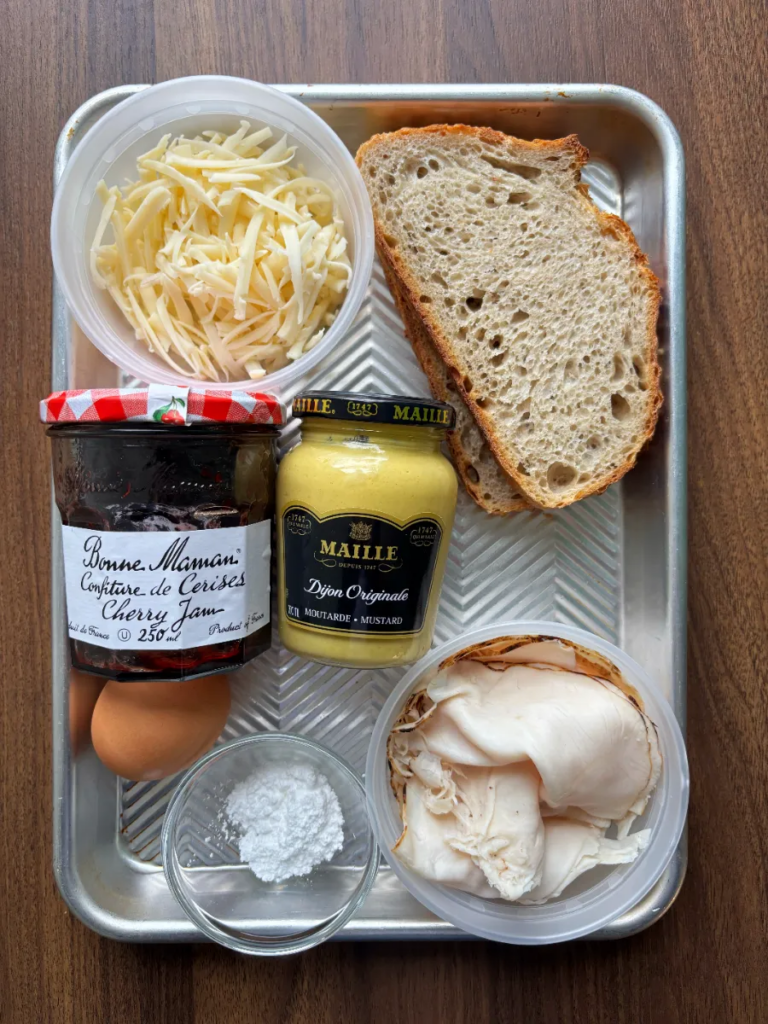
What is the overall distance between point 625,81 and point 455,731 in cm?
94

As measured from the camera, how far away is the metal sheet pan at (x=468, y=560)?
932 mm

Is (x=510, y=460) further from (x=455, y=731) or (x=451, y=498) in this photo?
(x=455, y=731)

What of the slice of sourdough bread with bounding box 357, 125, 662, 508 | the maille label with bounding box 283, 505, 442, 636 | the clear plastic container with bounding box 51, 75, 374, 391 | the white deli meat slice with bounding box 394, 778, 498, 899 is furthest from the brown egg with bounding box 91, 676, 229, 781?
the slice of sourdough bread with bounding box 357, 125, 662, 508

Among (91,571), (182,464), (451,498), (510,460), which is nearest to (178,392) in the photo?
(182,464)

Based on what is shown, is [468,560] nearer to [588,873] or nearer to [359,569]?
[359,569]

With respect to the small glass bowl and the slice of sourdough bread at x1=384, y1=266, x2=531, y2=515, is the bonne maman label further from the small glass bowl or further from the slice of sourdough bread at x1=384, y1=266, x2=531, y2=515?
the slice of sourdough bread at x1=384, y1=266, x2=531, y2=515

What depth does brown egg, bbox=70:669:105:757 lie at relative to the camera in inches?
36.4

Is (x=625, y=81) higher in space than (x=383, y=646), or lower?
higher

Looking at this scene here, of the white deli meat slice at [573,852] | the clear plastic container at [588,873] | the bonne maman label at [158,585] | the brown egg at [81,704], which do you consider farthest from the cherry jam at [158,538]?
the white deli meat slice at [573,852]

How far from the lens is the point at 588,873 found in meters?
0.90

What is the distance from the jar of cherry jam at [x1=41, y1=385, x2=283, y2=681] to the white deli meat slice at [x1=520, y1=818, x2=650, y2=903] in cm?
47

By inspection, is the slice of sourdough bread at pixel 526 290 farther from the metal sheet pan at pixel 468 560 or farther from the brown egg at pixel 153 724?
the brown egg at pixel 153 724

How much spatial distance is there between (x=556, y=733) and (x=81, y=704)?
0.62 m

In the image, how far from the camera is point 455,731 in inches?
33.7
